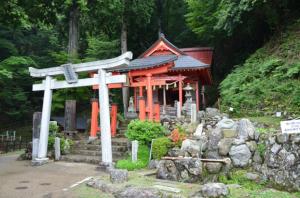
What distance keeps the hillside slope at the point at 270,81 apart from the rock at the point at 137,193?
31.5 ft

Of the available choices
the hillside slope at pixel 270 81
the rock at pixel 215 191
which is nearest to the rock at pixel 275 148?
the rock at pixel 215 191

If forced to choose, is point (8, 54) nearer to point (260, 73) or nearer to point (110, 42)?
point (110, 42)

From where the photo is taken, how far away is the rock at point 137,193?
8.23m

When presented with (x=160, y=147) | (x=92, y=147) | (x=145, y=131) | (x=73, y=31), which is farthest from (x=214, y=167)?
(x=73, y=31)

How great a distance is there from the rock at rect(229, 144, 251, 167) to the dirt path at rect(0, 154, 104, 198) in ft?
15.5

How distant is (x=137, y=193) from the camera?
8.30 m

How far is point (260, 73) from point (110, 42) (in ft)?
48.2

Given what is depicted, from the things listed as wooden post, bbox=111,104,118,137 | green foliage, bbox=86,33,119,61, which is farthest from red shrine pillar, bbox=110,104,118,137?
green foliage, bbox=86,33,119,61

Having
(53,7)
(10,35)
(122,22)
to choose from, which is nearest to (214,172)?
(53,7)

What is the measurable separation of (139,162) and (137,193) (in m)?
4.18

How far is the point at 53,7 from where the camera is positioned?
45.5 feet

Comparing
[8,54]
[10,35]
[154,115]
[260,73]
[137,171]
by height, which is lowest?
[137,171]

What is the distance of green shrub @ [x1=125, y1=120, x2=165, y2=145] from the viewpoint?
13.0 m

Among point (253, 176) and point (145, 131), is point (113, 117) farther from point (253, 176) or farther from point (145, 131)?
point (253, 176)
